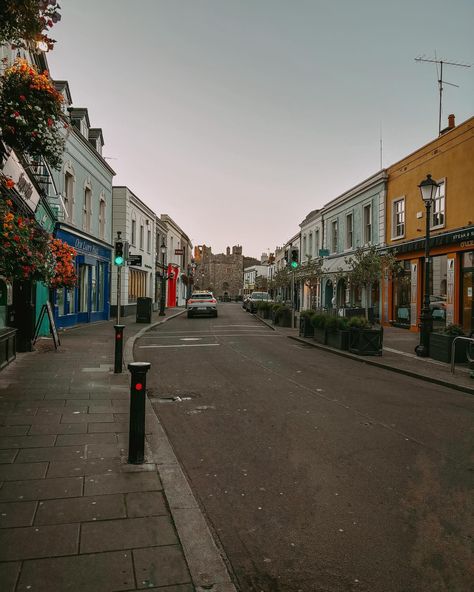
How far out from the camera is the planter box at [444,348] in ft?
38.0

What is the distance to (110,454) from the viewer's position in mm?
4820

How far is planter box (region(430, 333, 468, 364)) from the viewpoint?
1158cm

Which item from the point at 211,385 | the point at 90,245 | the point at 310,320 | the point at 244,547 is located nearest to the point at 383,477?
the point at 244,547

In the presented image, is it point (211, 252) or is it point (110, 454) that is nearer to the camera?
point (110, 454)

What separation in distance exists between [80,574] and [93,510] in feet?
2.65

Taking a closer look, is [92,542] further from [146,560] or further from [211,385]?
[211,385]

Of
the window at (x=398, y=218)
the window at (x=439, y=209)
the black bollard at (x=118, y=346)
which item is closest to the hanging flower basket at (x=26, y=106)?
the black bollard at (x=118, y=346)

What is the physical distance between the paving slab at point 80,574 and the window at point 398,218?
21.3 metres

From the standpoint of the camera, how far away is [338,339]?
1455 cm

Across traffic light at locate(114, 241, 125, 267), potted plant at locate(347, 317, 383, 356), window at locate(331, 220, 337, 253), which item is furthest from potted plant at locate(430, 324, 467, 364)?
window at locate(331, 220, 337, 253)

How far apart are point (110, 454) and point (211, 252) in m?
97.3

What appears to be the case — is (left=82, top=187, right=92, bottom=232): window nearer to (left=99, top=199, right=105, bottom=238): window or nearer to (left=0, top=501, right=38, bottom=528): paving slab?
(left=99, top=199, right=105, bottom=238): window

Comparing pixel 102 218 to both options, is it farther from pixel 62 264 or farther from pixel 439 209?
pixel 439 209

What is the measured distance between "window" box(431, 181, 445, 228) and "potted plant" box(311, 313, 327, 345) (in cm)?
641
